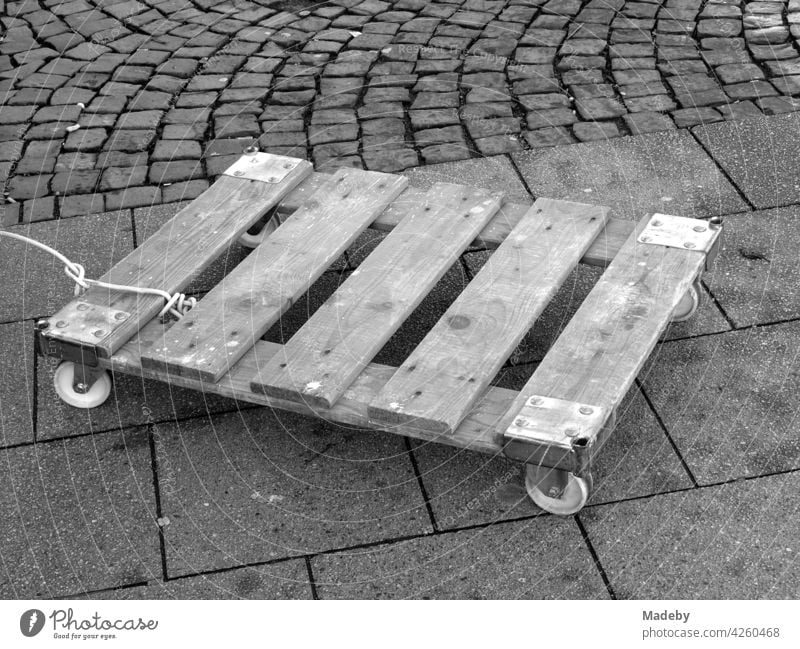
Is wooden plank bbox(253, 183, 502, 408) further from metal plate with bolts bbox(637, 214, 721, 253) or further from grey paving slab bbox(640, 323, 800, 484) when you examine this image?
grey paving slab bbox(640, 323, 800, 484)

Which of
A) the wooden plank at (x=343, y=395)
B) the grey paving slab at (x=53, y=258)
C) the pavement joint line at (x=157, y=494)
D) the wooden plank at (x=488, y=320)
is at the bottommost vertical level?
the grey paving slab at (x=53, y=258)

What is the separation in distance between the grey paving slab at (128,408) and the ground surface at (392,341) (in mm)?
10

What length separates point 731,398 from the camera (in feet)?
11.3

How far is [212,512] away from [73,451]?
0.55 metres

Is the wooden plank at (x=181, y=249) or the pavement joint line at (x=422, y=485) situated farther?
the wooden plank at (x=181, y=249)

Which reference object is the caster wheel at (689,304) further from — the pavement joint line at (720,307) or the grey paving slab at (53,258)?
the grey paving slab at (53,258)

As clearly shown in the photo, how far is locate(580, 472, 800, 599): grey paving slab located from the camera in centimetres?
287

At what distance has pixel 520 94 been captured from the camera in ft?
16.7

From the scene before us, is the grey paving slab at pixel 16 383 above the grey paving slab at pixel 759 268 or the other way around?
the other way around

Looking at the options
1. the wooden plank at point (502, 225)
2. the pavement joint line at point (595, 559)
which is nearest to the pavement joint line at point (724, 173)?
the wooden plank at point (502, 225)

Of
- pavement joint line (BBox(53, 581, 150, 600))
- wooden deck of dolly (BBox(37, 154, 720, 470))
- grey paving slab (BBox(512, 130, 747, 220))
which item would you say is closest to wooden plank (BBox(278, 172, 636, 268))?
wooden deck of dolly (BBox(37, 154, 720, 470))

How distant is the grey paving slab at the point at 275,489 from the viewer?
10.2ft

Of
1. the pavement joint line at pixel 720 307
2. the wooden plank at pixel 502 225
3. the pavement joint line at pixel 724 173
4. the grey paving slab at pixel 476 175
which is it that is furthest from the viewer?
the grey paving slab at pixel 476 175

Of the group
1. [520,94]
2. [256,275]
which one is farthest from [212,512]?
[520,94]
